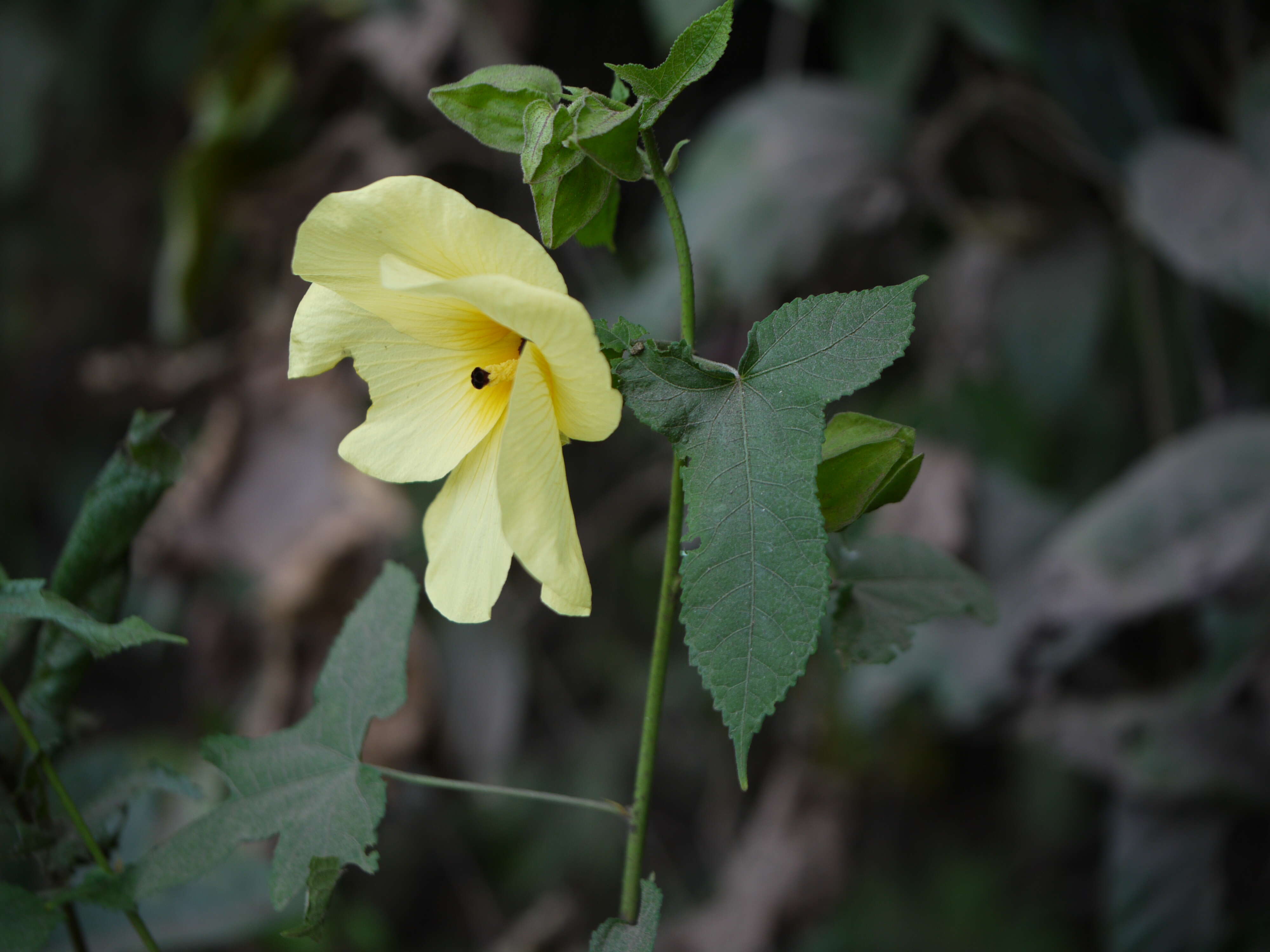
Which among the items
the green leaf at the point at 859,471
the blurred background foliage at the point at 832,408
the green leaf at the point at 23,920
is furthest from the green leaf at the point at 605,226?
the blurred background foliage at the point at 832,408

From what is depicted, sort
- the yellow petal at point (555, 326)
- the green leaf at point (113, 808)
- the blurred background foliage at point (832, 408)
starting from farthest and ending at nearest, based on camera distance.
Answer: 1. the blurred background foliage at point (832, 408)
2. the green leaf at point (113, 808)
3. the yellow petal at point (555, 326)

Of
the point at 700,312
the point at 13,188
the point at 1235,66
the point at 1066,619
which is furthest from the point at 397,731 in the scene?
the point at 1235,66

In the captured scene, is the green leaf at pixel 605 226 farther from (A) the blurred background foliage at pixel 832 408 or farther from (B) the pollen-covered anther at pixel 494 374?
(A) the blurred background foliage at pixel 832 408

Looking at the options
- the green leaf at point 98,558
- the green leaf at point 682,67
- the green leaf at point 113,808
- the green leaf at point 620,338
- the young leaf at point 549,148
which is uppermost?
the green leaf at point 682,67

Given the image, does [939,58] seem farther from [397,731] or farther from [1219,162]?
[397,731]

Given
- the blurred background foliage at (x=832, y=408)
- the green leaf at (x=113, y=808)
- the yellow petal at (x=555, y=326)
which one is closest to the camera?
the yellow petal at (x=555, y=326)

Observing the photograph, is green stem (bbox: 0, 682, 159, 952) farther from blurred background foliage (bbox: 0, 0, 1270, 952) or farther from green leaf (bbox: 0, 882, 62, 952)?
blurred background foliage (bbox: 0, 0, 1270, 952)
